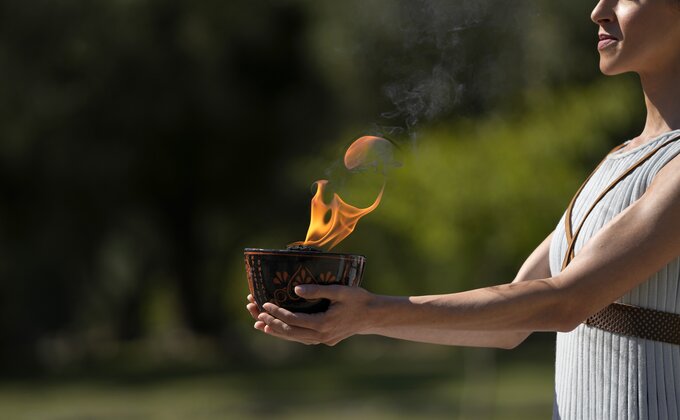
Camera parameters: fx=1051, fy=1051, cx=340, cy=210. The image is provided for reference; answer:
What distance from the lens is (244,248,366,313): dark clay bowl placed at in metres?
2.05

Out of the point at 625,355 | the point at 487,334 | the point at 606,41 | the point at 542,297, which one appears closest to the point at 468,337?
the point at 487,334

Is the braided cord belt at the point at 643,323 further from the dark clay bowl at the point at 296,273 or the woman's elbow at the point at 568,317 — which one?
the dark clay bowl at the point at 296,273

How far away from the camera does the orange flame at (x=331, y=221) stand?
93.4 inches

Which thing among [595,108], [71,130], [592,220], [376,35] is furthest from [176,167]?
[592,220]

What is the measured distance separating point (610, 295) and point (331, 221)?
0.66 meters

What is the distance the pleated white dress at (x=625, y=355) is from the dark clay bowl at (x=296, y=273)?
564 millimetres

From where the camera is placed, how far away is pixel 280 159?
68.8 ft

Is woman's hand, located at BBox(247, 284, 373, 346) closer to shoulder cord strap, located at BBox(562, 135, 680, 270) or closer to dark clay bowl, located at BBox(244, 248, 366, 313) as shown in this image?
dark clay bowl, located at BBox(244, 248, 366, 313)

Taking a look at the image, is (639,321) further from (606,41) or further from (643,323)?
(606,41)

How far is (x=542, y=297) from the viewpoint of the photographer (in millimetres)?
2037

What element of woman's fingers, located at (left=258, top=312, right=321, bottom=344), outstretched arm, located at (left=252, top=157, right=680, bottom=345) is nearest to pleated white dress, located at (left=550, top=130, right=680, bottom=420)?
outstretched arm, located at (left=252, top=157, right=680, bottom=345)

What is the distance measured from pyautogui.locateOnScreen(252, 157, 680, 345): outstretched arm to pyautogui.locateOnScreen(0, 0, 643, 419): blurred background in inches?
366

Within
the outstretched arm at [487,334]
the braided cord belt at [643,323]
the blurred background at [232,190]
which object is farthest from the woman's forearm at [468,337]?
the blurred background at [232,190]

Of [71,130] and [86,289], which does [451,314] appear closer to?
[71,130]
